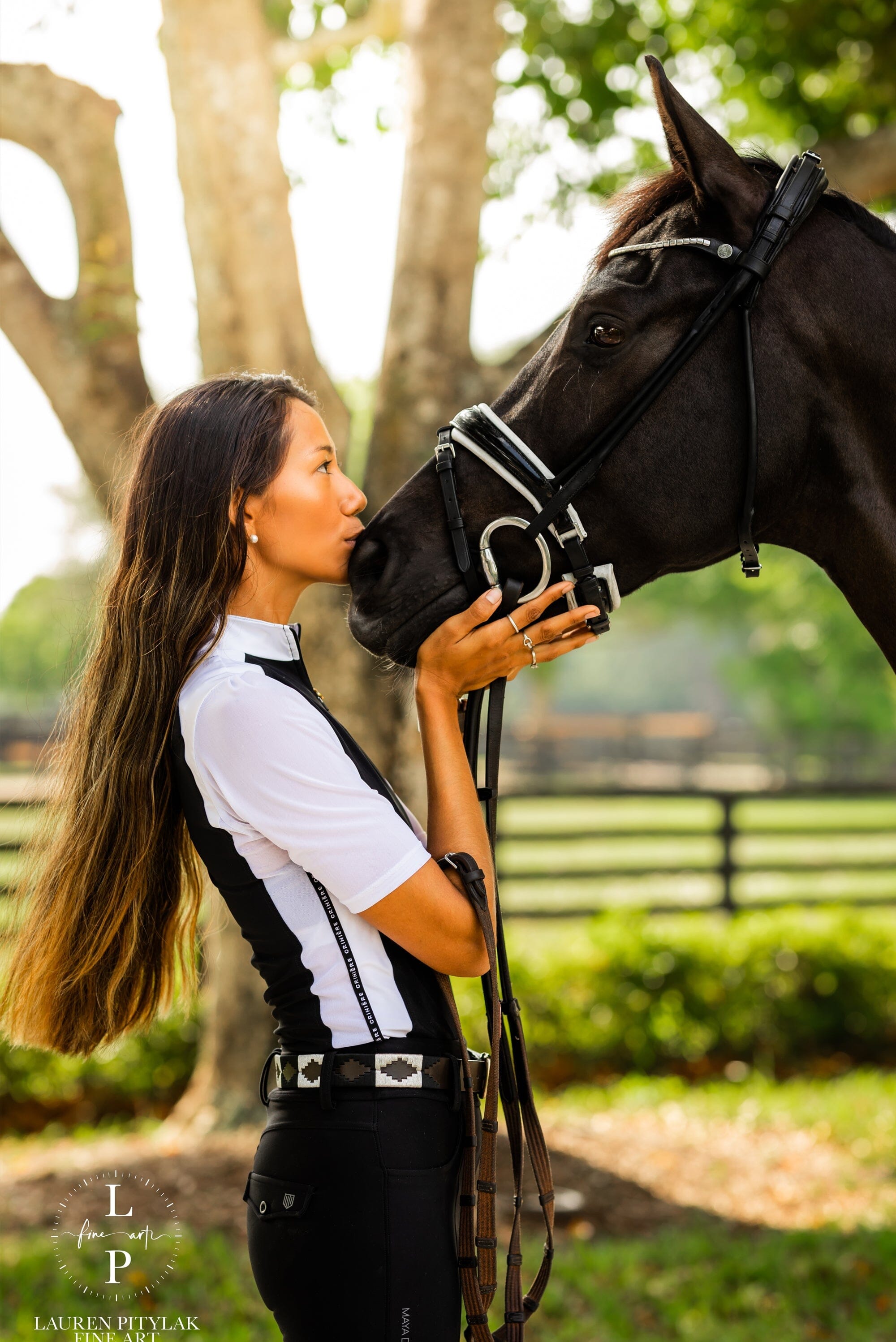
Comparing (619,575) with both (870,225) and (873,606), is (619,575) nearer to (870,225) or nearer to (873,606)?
(873,606)

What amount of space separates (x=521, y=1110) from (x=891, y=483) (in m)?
1.20

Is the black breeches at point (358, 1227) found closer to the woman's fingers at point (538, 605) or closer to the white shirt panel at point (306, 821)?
the white shirt panel at point (306, 821)

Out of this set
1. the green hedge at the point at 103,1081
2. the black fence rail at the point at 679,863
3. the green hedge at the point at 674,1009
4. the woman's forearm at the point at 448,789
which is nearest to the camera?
the woman's forearm at the point at 448,789

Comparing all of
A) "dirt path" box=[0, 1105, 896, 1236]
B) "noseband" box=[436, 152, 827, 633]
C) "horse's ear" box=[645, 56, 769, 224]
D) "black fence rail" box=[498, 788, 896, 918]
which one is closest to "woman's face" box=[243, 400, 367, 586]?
"noseband" box=[436, 152, 827, 633]

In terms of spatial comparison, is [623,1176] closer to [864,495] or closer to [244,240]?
[864,495]

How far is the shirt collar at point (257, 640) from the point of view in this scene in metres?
1.65

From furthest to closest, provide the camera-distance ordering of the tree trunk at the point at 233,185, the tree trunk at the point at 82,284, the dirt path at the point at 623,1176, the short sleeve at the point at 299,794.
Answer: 1. the tree trunk at the point at 82,284
2. the tree trunk at the point at 233,185
3. the dirt path at the point at 623,1176
4. the short sleeve at the point at 299,794

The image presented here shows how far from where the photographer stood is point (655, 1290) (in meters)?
3.72

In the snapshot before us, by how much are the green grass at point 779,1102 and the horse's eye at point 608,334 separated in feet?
15.1

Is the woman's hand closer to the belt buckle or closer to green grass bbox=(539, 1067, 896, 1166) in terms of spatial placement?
the belt buckle

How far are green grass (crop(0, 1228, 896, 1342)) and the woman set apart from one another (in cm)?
217

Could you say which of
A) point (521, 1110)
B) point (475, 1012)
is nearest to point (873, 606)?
point (521, 1110)

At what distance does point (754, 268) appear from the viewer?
1.73 meters

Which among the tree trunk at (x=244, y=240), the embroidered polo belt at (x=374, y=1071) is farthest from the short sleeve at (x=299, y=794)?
the tree trunk at (x=244, y=240)
